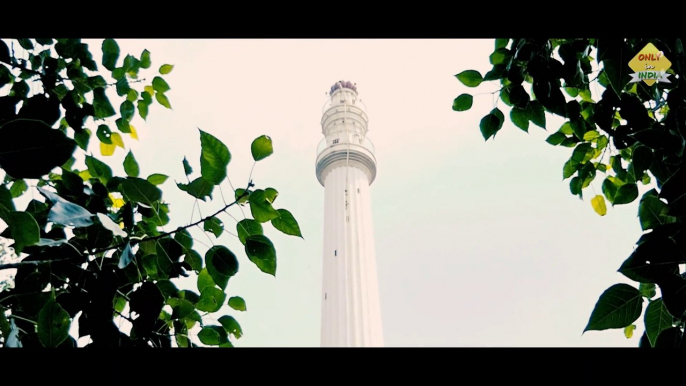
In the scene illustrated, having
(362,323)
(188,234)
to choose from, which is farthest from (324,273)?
(188,234)

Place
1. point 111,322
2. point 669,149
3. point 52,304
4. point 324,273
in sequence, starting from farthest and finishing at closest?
point 324,273 → point 669,149 → point 111,322 → point 52,304

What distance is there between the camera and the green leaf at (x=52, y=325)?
2.07ft

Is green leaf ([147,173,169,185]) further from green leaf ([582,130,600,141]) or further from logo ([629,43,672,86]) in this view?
green leaf ([582,130,600,141])

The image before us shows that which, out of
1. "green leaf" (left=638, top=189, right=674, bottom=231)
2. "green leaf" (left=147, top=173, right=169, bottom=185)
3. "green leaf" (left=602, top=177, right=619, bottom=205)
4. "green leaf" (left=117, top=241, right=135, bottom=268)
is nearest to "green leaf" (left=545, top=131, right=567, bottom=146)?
"green leaf" (left=602, top=177, right=619, bottom=205)

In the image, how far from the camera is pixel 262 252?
3.06ft

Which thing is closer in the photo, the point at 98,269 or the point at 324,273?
the point at 98,269

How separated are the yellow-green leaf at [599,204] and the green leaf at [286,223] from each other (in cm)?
126

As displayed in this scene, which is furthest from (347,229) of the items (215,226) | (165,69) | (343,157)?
(215,226)

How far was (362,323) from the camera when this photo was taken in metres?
11.9

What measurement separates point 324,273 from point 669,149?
Answer: 488 inches

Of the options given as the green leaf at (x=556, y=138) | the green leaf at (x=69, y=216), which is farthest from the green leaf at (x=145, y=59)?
the green leaf at (x=556, y=138)

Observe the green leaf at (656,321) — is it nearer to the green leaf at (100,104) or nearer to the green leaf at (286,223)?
the green leaf at (286,223)
